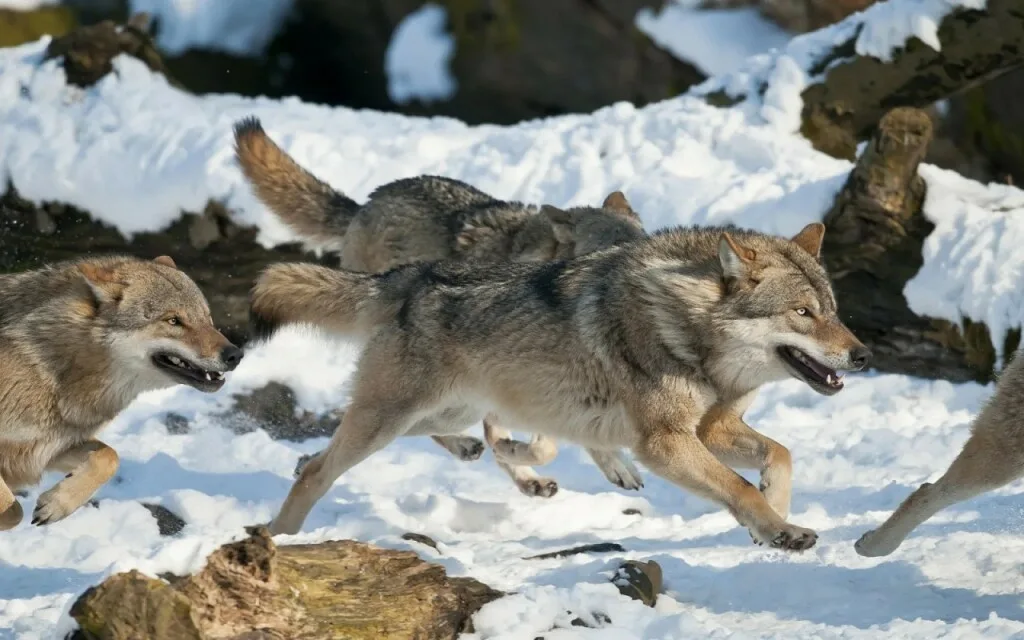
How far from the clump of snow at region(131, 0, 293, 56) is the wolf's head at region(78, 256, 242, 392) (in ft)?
36.2

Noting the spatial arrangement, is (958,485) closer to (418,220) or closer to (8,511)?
(8,511)

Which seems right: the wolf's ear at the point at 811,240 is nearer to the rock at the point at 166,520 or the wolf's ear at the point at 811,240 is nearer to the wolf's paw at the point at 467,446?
the wolf's paw at the point at 467,446

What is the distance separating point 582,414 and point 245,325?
4.91 metres

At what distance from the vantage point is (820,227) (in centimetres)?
634

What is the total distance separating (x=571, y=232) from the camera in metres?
8.38

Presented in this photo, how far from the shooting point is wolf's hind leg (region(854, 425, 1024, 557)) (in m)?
5.49

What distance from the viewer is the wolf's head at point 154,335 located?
233 inches

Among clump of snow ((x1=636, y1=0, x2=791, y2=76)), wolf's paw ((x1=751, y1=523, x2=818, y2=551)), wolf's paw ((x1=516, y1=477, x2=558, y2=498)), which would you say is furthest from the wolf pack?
clump of snow ((x1=636, y1=0, x2=791, y2=76))

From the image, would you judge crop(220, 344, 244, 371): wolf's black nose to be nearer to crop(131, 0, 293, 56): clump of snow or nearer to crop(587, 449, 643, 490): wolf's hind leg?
crop(587, 449, 643, 490): wolf's hind leg

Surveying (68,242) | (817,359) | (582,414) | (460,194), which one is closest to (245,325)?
(68,242)

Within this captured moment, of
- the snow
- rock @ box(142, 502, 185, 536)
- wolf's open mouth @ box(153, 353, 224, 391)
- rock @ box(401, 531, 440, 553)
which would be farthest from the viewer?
rock @ box(142, 502, 185, 536)

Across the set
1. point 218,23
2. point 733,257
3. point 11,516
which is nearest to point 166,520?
point 11,516

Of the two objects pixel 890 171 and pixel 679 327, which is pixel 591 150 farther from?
pixel 679 327

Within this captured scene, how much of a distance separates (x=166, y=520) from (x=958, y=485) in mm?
4029
